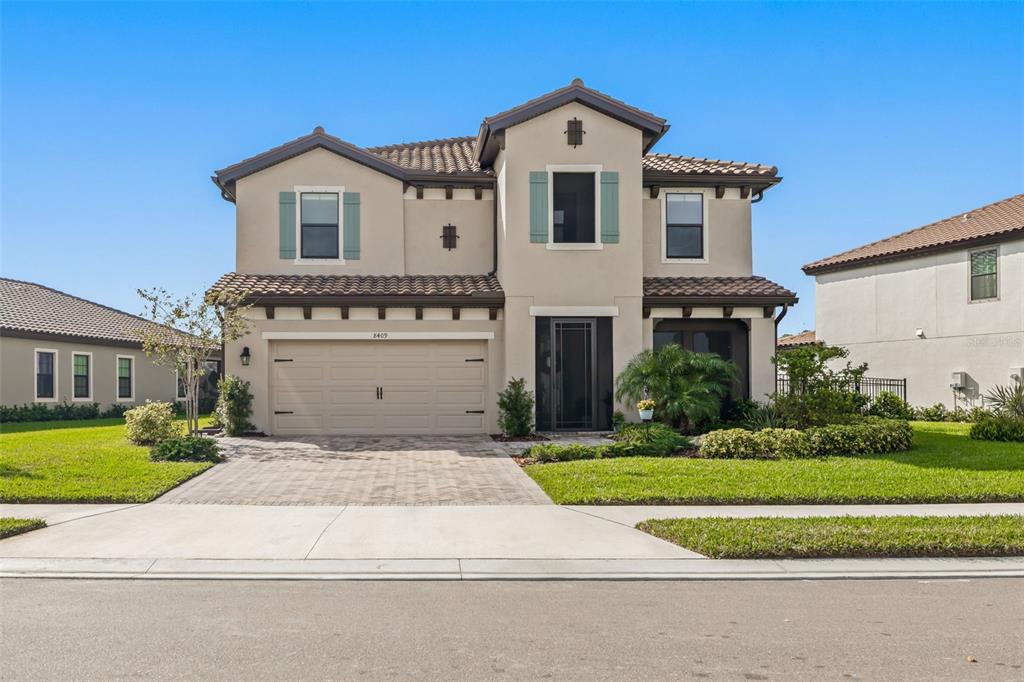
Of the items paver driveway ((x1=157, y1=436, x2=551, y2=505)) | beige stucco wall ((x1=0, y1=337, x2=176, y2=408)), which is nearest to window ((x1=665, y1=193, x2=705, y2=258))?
paver driveway ((x1=157, y1=436, x2=551, y2=505))

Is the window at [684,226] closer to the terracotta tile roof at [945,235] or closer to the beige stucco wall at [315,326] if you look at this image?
the beige stucco wall at [315,326]

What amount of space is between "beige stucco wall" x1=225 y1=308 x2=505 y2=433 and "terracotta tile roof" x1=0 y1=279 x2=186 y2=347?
10286 millimetres

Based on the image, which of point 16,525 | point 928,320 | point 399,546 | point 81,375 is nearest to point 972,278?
point 928,320

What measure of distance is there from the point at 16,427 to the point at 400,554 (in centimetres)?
1901

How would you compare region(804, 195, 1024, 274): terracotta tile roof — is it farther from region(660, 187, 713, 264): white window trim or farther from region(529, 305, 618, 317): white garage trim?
region(529, 305, 618, 317): white garage trim

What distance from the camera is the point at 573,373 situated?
18.8 metres

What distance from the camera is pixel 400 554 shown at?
826 cm

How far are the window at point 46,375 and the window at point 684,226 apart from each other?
1957cm

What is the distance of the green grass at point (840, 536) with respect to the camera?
8.16 metres

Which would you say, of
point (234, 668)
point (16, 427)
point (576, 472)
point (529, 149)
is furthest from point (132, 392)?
point (234, 668)

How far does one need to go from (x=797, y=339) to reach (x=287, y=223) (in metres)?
22.6

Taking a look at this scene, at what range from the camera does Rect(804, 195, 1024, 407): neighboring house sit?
79.5 feet

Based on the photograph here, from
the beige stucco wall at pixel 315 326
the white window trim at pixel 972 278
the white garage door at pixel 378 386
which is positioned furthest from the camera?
the white window trim at pixel 972 278

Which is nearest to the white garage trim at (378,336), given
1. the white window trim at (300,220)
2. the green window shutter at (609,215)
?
the white window trim at (300,220)
